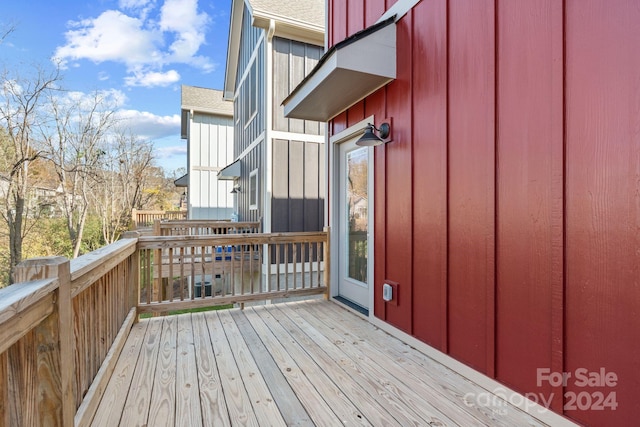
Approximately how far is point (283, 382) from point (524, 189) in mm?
1912

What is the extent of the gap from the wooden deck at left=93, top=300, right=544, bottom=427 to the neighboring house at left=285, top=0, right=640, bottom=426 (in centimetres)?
27

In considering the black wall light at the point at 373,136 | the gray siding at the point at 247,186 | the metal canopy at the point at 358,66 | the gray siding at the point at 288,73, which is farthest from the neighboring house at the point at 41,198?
the black wall light at the point at 373,136

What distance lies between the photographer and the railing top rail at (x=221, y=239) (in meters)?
3.33

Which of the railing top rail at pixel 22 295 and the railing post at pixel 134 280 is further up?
the railing top rail at pixel 22 295

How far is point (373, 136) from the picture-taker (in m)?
2.88

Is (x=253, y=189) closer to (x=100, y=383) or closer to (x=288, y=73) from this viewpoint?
(x=288, y=73)

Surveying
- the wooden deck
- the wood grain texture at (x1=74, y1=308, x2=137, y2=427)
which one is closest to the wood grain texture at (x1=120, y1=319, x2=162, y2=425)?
the wooden deck

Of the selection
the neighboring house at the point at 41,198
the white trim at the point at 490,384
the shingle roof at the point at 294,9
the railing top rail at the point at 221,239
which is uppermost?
the shingle roof at the point at 294,9

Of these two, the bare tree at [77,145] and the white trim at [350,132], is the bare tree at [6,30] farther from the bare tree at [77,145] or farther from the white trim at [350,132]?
the white trim at [350,132]

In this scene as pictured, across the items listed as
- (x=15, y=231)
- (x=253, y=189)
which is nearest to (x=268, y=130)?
(x=253, y=189)

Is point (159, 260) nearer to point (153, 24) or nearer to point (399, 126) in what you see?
point (399, 126)

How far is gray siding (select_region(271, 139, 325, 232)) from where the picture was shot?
622cm

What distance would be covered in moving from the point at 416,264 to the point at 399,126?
1.23m

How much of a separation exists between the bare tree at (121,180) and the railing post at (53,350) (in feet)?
42.4
